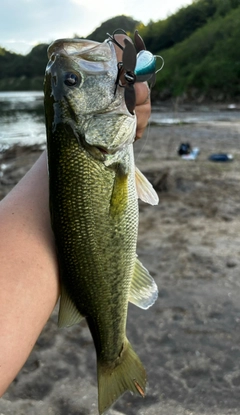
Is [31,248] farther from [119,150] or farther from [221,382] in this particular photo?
[221,382]

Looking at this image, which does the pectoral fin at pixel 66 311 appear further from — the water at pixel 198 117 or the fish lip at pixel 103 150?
the water at pixel 198 117

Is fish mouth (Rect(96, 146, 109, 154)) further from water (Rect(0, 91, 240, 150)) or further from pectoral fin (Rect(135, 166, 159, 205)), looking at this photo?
water (Rect(0, 91, 240, 150))

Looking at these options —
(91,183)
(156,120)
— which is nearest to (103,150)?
(91,183)

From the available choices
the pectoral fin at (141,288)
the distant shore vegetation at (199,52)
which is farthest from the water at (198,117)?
the pectoral fin at (141,288)

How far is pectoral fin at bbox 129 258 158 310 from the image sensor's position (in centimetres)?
193

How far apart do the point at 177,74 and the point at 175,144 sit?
38.6m

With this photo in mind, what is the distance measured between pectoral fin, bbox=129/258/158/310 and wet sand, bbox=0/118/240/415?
1.11 metres

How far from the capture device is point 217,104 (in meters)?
40.1

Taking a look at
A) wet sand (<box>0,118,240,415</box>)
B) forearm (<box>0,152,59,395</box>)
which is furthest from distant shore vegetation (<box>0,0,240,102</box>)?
forearm (<box>0,152,59,395</box>)

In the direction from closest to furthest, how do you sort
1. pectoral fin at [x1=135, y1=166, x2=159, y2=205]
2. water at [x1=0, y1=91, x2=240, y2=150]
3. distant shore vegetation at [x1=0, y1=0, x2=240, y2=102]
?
pectoral fin at [x1=135, y1=166, x2=159, y2=205], water at [x1=0, y1=91, x2=240, y2=150], distant shore vegetation at [x1=0, y1=0, x2=240, y2=102]

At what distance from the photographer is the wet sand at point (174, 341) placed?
8.91 feet

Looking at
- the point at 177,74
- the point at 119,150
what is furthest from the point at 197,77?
the point at 119,150

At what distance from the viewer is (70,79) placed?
167 cm

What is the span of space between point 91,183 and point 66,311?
547 mm
